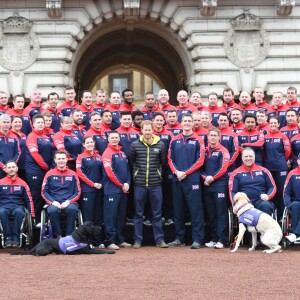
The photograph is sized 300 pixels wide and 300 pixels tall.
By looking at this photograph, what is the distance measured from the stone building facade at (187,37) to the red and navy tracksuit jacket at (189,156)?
865cm

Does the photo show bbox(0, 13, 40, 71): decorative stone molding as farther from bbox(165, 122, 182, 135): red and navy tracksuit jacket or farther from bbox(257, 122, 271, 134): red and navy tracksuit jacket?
bbox(257, 122, 271, 134): red and navy tracksuit jacket

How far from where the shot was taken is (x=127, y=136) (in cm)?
1388

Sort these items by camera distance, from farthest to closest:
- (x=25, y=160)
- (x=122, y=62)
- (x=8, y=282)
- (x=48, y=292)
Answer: (x=122, y=62)
(x=25, y=160)
(x=8, y=282)
(x=48, y=292)

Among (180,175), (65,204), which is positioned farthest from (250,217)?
(65,204)

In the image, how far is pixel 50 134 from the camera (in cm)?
1395

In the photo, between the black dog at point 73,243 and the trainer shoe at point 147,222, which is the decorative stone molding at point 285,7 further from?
the black dog at point 73,243

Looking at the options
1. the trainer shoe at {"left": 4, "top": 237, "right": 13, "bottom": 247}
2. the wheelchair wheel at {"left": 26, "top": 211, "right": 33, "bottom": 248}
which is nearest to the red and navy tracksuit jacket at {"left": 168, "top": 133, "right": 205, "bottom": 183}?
the wheelchair wheel at {"left": 26, "top": 211, "right": 33, "bottom": 248}

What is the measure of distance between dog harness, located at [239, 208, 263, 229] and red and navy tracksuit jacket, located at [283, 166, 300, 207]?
36.0 inches

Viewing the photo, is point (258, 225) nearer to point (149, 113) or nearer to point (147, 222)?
point (147, 222)

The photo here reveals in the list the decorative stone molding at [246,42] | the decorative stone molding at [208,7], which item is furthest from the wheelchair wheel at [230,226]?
the decorative stone molding at [208,7]

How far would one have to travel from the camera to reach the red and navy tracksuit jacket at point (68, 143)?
534 inches

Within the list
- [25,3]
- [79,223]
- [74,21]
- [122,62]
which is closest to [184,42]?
[74,21]

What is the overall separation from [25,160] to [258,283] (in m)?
5.75

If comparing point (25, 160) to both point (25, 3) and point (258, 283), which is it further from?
point (25, 3)
